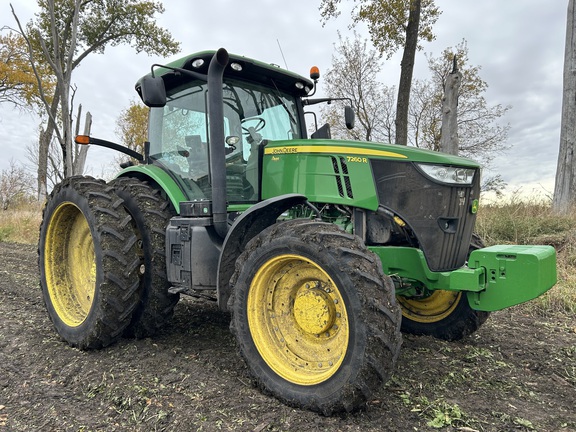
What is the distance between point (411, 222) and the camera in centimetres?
304

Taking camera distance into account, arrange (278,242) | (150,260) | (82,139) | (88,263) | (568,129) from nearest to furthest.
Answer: (278,242) → (150,260) → (88,263) → (82,139) → (568,129)

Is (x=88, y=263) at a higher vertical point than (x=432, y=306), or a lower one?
higher

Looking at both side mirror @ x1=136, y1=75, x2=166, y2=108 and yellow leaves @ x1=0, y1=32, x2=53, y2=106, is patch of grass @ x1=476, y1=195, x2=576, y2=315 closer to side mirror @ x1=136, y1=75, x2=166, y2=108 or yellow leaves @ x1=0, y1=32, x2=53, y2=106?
side mirror @ x1=136, y1=75, x2=166, y2=108

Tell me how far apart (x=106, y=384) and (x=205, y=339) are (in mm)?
1046

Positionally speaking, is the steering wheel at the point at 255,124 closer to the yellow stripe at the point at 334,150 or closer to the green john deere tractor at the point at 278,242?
the green john deere tractor at the point at 278,242

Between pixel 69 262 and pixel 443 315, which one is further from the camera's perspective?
pixel 69 262

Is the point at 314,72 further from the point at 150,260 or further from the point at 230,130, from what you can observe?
the point at 150,260

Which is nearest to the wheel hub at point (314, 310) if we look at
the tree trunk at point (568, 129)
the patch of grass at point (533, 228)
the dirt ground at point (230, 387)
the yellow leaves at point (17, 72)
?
the dirt ground at point (230, 387)

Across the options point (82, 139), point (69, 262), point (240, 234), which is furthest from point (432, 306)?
point (82, 139)

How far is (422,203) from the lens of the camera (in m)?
3.03

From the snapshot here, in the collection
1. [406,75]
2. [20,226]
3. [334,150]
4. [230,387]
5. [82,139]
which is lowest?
[230,387]

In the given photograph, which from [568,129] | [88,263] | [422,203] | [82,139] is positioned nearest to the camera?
[422,203]

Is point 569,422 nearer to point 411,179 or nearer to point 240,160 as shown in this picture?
point 411,179

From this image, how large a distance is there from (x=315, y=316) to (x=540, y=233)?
6347 mm
